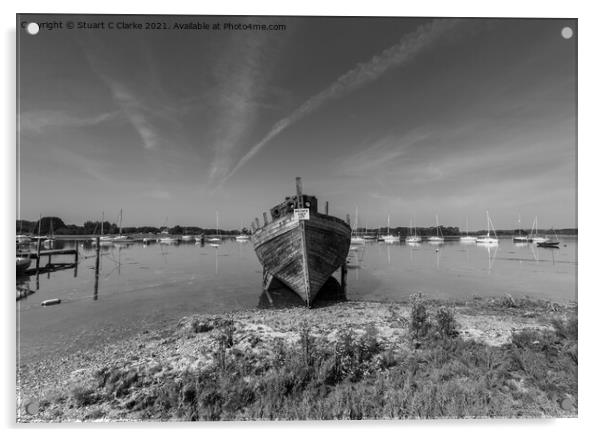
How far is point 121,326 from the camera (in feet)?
32.8

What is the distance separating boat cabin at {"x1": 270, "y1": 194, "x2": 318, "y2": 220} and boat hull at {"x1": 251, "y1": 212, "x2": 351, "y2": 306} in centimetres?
62

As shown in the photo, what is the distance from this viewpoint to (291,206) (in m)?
13.6

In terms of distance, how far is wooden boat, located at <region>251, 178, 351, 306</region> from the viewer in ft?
40.2

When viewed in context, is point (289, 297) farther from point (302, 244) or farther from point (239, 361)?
point (239, 361)

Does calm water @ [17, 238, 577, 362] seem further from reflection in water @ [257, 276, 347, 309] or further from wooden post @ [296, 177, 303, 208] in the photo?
wooden post @ [296, 177, 303, 208]

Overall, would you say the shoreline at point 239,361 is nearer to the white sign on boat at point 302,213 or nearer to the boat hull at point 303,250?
the boat hull at point 303,250

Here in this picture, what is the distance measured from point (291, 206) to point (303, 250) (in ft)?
8.47

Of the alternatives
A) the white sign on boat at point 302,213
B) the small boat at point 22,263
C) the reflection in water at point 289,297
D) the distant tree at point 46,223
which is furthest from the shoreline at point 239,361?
the small boat at point 22,263

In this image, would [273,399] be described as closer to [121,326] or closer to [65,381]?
[65,381]

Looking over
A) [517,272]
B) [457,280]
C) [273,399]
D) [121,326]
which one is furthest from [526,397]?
[517,272]

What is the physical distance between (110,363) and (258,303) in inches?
311

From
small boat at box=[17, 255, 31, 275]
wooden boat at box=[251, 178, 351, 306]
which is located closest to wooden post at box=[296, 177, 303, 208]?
wooden boat at box=[251, 178, 351, 306]

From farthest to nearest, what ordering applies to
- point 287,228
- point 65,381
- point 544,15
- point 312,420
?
point 287,228 → point 65,381 → point 544,15 → point 312,420

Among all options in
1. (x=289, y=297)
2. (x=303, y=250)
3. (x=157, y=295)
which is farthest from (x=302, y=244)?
(x=157, y=295)
